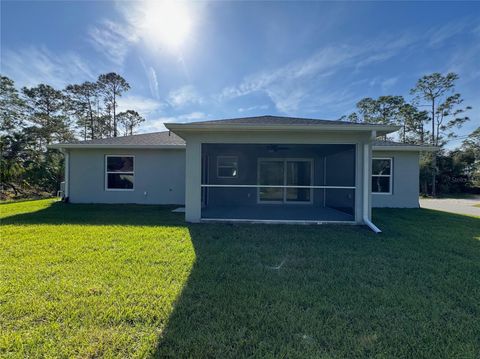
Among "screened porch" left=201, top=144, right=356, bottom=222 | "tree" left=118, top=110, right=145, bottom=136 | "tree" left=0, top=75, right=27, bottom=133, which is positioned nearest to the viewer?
"screened porch" left=201, top=144, right=356, bottom=222

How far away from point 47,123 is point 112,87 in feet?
23.6

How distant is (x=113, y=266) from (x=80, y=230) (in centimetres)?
273

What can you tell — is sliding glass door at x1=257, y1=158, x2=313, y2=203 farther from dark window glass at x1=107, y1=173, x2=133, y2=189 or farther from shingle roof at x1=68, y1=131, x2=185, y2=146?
dark window glass at x1=107, y1=173, x2=133, y2=189

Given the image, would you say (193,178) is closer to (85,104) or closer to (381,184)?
(381,184)

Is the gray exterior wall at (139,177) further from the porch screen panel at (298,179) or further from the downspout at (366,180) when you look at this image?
the downspout at (366,180)

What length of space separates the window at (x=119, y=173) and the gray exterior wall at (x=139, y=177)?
17cm

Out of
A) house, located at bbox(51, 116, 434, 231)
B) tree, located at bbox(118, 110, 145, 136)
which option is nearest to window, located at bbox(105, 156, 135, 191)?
house, located at bbox(51, 116, 434, 231)

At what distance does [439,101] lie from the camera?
2331cm

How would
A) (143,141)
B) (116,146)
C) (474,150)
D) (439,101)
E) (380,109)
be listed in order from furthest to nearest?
(380,109)
(474,150)
(439,101)
(143,141)
(116,146)

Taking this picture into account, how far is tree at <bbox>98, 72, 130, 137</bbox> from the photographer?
25.1m

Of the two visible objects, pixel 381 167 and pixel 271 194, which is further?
pixel 271 194

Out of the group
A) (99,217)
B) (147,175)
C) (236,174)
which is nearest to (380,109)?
(236,174)

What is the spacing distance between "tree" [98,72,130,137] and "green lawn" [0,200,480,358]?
81.5 ft

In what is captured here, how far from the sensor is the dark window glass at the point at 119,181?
1006 cm
